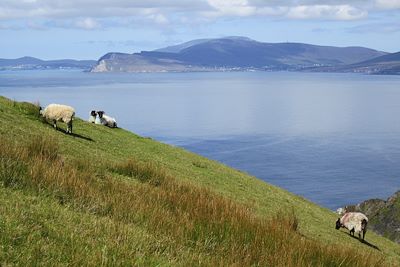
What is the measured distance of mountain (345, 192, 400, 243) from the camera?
57.9m

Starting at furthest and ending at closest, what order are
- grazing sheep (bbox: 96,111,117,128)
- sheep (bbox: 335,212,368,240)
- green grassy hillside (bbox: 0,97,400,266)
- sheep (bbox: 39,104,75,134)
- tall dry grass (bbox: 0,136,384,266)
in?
grazing sheep (bbox: 96,111,117,128) < sheep (bbox: 39,104,75,134) < sheep (bbox: 335,212,368,240) < tall dry grass (bbox: 0,136,384,266) < green grassy hillside (bbox: 0,97,400,266)

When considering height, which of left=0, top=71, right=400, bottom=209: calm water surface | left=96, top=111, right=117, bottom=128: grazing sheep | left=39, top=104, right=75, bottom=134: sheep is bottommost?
left=0, top=71, right=400, bottom=209: calm water surface

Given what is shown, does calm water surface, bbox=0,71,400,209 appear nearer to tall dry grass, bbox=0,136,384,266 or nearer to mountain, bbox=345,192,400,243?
mountain, bbox=345,192,400,243

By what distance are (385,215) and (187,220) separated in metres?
59.1

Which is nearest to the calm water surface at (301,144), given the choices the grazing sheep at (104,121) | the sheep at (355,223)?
the grazing sheep at (104,121)

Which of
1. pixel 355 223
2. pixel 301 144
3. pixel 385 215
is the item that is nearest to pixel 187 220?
pixel 355 223

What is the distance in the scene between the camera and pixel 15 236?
19.9 ft

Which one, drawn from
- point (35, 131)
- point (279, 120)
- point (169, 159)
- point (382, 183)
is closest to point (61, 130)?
point (35, 131)

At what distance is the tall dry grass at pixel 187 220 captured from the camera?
26.6 ft

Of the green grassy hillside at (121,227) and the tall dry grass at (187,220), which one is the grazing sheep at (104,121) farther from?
the tall dry grass at (187,220)

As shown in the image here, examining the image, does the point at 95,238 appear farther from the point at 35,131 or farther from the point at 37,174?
the point at 35,131

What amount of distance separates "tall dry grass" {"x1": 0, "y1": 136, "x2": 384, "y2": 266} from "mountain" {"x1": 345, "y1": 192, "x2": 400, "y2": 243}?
171ft

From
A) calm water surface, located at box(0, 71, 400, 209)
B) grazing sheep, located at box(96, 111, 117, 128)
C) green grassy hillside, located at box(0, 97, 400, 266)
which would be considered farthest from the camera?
calm water surface, located at box(0, 71, 400, 209)

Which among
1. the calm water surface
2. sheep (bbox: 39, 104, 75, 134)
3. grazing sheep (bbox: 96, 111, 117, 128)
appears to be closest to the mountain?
the calm water surface
